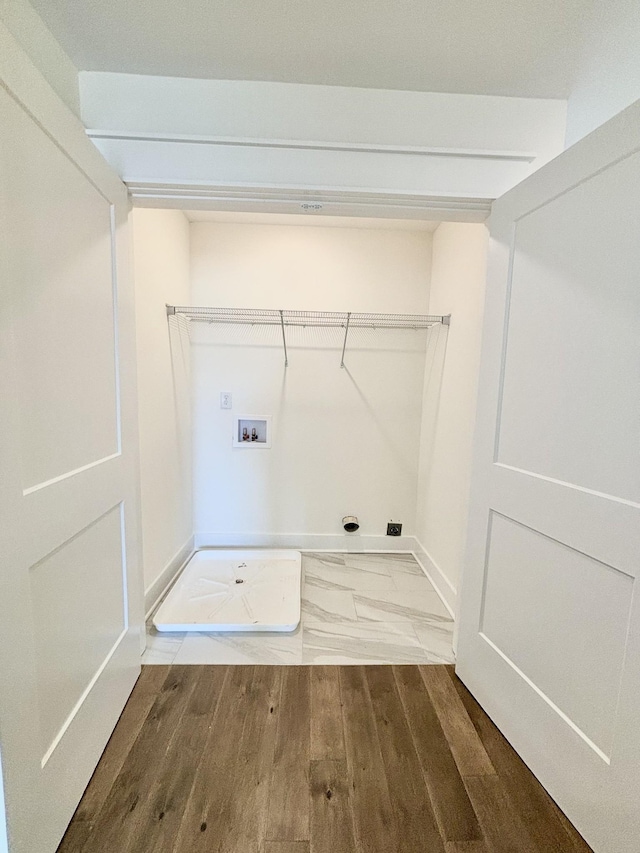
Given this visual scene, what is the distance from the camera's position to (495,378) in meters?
1.35

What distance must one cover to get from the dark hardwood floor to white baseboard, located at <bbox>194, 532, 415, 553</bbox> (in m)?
1.16

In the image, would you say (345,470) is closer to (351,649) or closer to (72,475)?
(351,649)

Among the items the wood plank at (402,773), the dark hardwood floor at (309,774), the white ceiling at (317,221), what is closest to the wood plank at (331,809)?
the dark hardwood floor at (309,774)

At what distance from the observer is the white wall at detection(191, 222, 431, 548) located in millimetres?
2496

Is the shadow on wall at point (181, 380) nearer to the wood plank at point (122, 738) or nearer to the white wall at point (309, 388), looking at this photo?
the white wall at point (309, 388)

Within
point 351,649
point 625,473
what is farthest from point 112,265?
point 351,649

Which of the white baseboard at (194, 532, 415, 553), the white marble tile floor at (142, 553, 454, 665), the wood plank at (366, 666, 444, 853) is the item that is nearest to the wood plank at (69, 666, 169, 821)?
the white marble tile floor at (142, 553, 454, 665)

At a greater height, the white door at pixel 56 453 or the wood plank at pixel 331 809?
the white door at pixel 56 453

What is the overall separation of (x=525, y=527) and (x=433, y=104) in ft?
5.16

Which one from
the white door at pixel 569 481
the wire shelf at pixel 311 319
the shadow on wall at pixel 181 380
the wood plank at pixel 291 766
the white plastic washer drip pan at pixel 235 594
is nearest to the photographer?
the white door at pixel 569 481

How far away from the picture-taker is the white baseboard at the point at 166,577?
191cm

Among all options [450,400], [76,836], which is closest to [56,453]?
[76,836]

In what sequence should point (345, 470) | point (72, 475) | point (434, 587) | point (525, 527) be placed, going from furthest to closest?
point (345, 470), point (434, 587), point (525, 527), point (72, 475)

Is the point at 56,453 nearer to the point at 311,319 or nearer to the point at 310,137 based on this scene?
the point at 310,137
